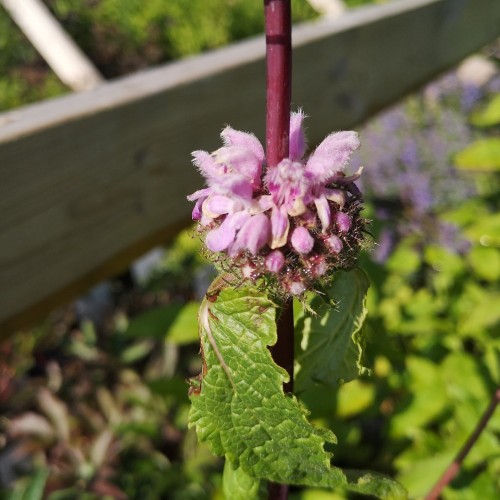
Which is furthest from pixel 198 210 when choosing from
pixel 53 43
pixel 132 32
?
pixel 132 32

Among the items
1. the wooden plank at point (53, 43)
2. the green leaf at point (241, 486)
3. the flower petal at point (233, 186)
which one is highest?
the wooden plank at point (53, 43)

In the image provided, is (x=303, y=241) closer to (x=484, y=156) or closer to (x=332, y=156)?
(x=332, y=156)

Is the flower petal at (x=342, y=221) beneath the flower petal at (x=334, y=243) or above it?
above

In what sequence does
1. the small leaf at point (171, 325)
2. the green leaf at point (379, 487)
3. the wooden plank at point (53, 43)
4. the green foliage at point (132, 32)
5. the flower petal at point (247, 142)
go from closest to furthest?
the flower petal at point (247, 142), the green leaf at point (379, 487), the small leaf at point (171, 325), the wooden plank at point (53, 43), the green foliage at point (132, 32)

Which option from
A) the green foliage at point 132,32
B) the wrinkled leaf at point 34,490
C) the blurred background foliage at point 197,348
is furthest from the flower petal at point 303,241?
the green foliage at point 132,32

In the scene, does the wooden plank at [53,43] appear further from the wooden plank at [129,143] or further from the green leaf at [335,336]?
the green leaf at [335,336]

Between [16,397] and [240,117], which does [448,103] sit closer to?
[240,117]
